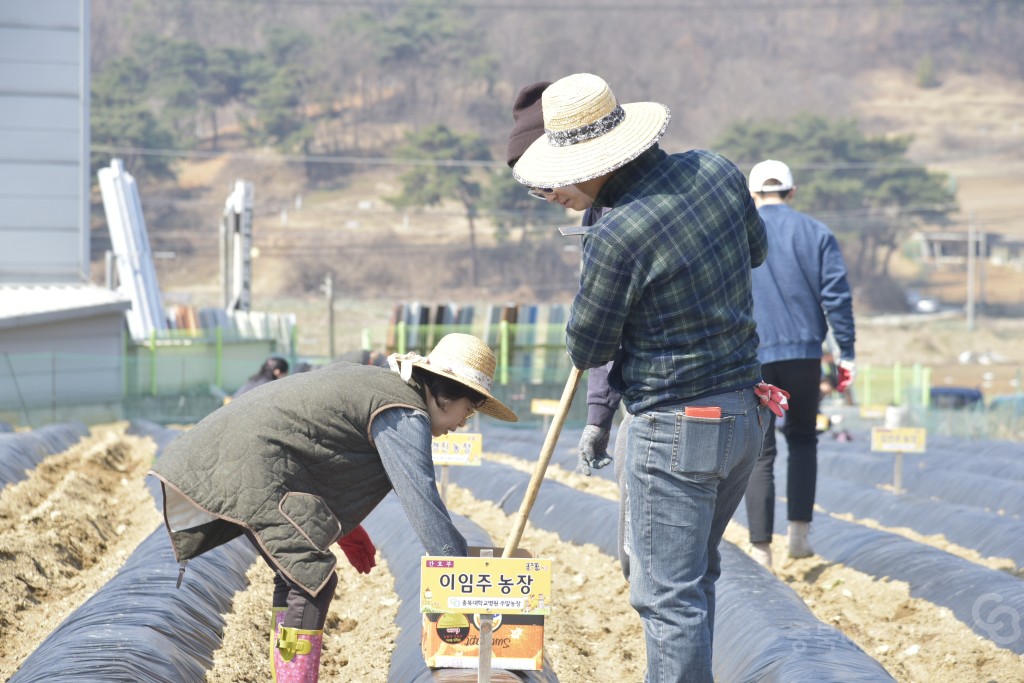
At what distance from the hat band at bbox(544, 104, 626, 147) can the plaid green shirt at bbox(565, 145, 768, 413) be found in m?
0.10

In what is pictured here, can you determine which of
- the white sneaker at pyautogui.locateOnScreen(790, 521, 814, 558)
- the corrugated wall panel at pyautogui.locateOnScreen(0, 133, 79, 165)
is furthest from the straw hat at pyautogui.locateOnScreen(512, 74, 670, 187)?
the corrugated wall panel at pyautogui.locateOnScreen(0, 133, 79, 165)

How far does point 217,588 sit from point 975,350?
1777 inches

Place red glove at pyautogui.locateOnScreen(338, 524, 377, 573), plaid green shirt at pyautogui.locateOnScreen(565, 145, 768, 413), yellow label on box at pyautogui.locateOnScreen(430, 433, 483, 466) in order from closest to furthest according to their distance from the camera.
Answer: plaid green shirt at pyautogui.locateOnScreen(565, 145, 768, 413) → red glove at pyautogui.locateOnScreen(338, 524, 377, 573) → yellow label on box at pyautogui.locateOnScreen(430, 433, 483, 466)

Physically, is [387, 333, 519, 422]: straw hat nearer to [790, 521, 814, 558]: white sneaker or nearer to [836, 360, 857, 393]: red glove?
[836, 360, 857, 393]: red glove

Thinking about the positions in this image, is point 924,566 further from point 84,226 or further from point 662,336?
point 84,226

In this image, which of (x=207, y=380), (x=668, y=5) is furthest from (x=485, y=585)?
(x=668, y=5)

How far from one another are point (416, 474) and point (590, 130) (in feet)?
2.91

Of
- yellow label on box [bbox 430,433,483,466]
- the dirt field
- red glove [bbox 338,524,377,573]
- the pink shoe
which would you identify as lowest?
the dirt field

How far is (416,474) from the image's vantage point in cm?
297

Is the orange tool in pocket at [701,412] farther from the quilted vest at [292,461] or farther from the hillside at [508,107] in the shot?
the hillside at [508,107]

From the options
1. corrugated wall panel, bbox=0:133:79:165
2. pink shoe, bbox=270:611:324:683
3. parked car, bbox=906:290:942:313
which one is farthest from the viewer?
parked car, bbox=906:290:942:313

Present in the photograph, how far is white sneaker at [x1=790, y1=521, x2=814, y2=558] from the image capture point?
5.23 meters

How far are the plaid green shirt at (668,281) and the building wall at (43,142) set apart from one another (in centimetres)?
1956

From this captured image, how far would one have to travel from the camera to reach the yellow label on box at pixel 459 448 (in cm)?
516
